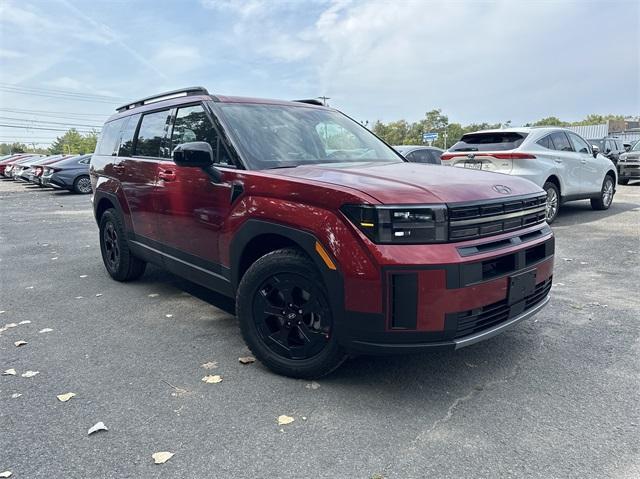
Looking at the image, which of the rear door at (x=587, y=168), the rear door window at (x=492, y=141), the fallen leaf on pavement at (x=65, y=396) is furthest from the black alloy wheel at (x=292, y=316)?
the rear door at (x=587, y=168)

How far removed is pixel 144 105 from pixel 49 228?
6451mm

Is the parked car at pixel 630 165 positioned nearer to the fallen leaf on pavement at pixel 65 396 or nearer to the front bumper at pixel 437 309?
the front bumper at pixel 437 309

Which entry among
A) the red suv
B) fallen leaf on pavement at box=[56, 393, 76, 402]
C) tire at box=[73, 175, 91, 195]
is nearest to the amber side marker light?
the red suv

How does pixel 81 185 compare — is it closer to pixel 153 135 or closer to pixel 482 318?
pixel 153 135

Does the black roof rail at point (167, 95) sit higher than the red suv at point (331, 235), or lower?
higher

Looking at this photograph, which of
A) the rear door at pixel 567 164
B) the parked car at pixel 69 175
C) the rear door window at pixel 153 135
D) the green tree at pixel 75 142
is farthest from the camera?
the green tree at pixel 75 142

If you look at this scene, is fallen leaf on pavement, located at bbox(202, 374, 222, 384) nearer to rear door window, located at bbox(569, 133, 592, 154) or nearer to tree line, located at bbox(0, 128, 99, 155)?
rear door window, located at bbox(569, 133, 592, 154)

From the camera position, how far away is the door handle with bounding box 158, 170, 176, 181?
403 cm

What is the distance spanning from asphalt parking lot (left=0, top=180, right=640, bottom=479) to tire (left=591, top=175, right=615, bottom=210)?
6.09 metres

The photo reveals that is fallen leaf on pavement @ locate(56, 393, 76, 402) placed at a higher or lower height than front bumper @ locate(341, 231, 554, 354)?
lower

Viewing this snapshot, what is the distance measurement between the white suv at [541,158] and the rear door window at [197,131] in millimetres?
5088

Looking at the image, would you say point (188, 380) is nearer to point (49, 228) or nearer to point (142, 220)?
point (142, 220)

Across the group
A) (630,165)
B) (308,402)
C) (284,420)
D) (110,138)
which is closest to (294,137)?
(308,402)

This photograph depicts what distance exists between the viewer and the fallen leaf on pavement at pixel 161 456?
2270 millimetres
